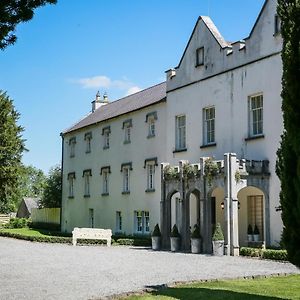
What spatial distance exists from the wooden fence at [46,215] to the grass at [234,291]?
40888 mm

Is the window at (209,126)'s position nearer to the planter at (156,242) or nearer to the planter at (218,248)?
the planter at (156,242)

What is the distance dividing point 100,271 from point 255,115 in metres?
13.4

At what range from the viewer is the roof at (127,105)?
3775 cm

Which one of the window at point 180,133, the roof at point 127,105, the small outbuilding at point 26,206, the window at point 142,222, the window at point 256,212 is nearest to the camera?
the window at point 256,212

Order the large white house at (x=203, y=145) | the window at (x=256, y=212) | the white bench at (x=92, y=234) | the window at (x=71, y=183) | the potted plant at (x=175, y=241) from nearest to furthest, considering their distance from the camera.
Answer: the large white house at (x=203, y=145) → the window at (x=256, y=212) → the potted plant at (x=175, y=241) → the white bench at (x=92, y=234) → the window at (x=71, y=183)

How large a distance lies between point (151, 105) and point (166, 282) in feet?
73.9

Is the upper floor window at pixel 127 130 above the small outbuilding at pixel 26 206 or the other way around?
above

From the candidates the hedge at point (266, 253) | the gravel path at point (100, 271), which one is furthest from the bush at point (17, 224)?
the hedge at point (266, 253)

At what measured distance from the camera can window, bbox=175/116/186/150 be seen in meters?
33.0

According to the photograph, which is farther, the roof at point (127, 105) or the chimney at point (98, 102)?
the chimney at point (98, 102)

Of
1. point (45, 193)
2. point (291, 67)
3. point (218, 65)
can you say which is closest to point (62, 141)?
point (45, 193)

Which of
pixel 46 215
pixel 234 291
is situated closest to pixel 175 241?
pixel 234 291

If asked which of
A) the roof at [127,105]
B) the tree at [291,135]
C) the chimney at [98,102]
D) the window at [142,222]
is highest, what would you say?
the chimney at [98,102]

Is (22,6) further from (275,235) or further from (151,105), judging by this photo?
(151,105)
